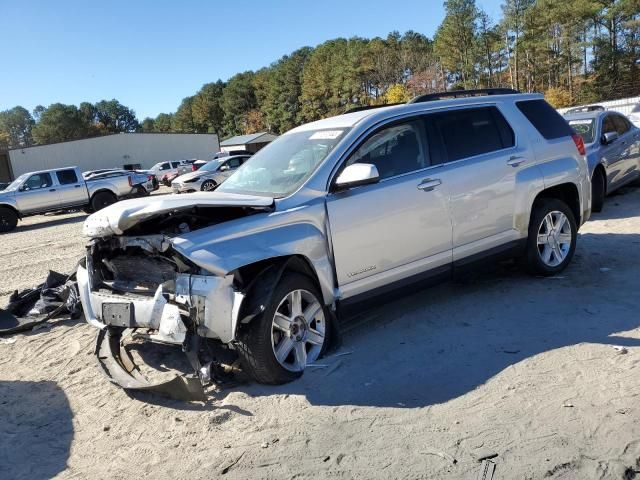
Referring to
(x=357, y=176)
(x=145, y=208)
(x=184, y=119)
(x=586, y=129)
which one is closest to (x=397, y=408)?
(x=357, y=176)

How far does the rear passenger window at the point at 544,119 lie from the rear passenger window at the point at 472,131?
43 centimetres

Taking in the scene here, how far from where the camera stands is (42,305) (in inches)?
244

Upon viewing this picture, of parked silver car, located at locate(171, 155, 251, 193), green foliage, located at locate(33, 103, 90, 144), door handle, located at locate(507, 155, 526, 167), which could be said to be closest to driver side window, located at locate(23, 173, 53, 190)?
parked silver car, located at locate(171, 155, 251, 193)

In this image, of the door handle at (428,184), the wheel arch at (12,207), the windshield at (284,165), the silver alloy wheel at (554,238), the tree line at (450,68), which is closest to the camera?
the windshield at (284,165)

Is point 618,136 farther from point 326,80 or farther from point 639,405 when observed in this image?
point 326,80

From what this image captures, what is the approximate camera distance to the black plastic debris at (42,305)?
19.4 feet

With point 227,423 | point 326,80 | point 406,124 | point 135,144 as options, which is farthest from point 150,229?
Result: point 326,80

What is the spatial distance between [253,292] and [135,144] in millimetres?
54841

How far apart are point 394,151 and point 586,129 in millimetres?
6790

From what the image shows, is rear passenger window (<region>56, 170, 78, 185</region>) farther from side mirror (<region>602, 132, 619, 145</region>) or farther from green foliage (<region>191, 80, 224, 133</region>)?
green foliage (<region>191, 80, 224, 133</region>)

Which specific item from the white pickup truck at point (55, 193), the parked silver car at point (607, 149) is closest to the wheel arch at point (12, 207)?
the white pickup truck at point (55, 193)

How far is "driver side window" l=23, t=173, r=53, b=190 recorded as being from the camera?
19.0 meters

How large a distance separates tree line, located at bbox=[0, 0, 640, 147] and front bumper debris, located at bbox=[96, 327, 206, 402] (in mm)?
55264

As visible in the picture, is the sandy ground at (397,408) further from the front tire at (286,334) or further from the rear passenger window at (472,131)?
the rear passenger window at (472,131)
